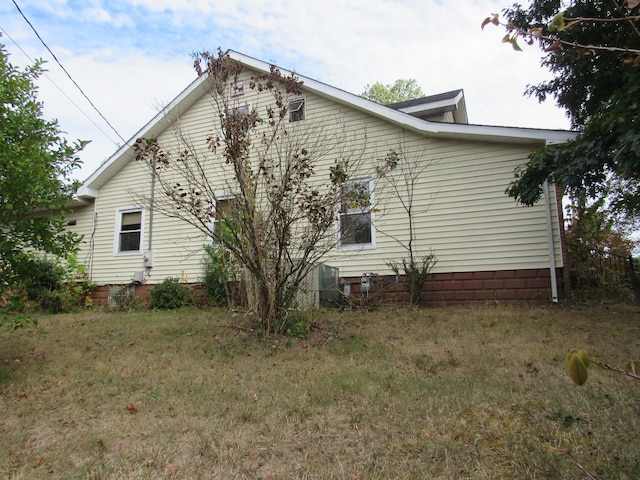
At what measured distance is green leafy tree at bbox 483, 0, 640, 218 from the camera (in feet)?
17.3

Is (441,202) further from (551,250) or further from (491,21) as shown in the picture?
(491,21)

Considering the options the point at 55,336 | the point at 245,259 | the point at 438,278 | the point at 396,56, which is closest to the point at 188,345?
the point at 245,259

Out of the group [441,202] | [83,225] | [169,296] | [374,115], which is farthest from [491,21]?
[83,225]

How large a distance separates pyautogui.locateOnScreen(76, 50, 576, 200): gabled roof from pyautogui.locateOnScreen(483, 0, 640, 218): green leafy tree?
1.15 metres

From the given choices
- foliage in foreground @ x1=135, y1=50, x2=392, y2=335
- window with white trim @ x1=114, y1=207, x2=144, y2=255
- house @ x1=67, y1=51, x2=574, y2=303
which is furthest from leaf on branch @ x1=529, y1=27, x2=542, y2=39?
window with white trim @ x1=114, y1=207, x2=144, y2=255

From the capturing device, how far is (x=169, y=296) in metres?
10.7

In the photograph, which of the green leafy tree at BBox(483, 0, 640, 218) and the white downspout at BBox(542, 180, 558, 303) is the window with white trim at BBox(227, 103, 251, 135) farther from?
the white downspout at BBox(542, 180, 558, 303)

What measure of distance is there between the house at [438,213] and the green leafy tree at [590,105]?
1.22m

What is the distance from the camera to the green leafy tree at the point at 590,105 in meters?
5.29

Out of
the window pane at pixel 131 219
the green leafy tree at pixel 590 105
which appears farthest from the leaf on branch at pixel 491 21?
the window pane at pixel 131 219

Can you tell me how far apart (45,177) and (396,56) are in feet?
32.5

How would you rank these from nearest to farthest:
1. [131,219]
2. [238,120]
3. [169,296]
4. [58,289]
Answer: [238,120]
[169,296]
[58,289]
[131,219]

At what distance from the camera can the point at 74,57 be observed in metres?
10.2

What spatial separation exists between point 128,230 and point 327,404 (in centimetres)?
1076
